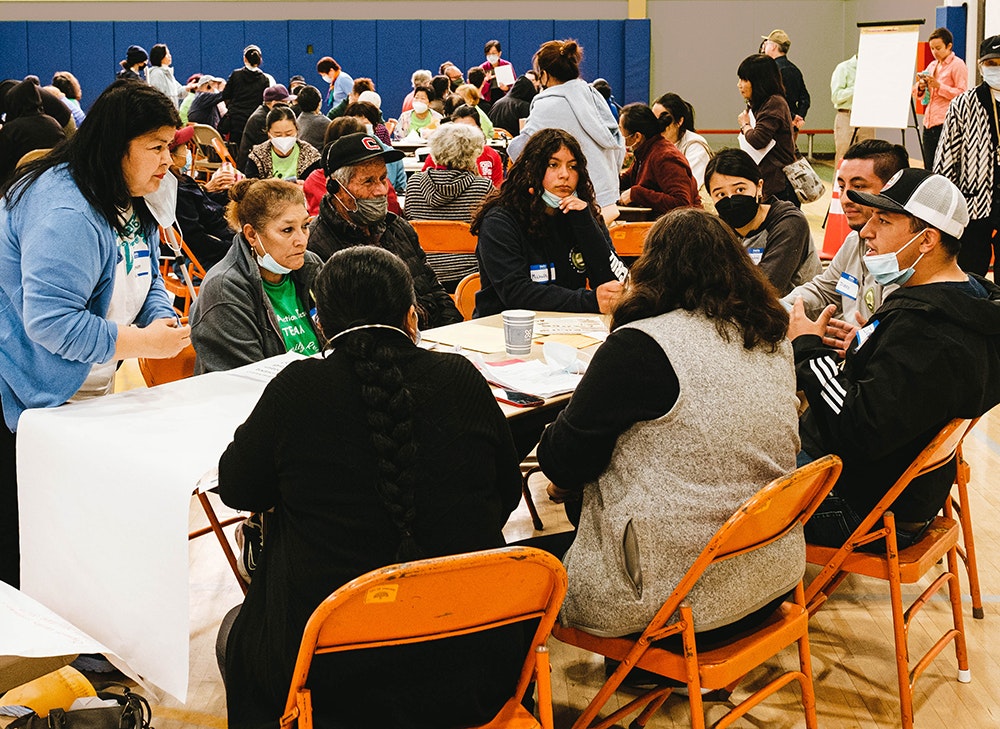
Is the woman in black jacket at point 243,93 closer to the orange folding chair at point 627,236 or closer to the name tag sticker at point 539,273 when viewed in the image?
the orange folding chair at point 627,236

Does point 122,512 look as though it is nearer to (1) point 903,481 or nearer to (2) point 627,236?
(1) point 903,481

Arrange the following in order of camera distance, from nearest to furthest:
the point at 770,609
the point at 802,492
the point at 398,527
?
1. the point at 398,527
2. the point at 802,492
3. the point at 770,609

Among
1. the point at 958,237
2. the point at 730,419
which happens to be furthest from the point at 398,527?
the point at 958,237

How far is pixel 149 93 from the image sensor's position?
7.94 ft

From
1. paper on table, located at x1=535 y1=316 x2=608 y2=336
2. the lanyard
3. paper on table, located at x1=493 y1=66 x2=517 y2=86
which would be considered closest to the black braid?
paper on table, located at x1=535 y1=316 x2=608 y2=336

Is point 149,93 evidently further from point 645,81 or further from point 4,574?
point 645,81

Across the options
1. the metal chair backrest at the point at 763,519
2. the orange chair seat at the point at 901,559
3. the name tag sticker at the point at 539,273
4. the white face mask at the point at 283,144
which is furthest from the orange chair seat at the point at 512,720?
the white face mask at the point at 283,144

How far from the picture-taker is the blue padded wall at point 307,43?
641 inches

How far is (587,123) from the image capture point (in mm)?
5449

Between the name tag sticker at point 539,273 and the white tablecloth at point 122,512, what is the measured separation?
141cm

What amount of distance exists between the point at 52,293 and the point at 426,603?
1.27m

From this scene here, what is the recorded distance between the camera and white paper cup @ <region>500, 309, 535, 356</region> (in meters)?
2.85

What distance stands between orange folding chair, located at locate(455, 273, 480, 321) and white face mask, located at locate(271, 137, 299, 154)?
12.3 feet

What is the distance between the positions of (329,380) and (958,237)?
162 cm
